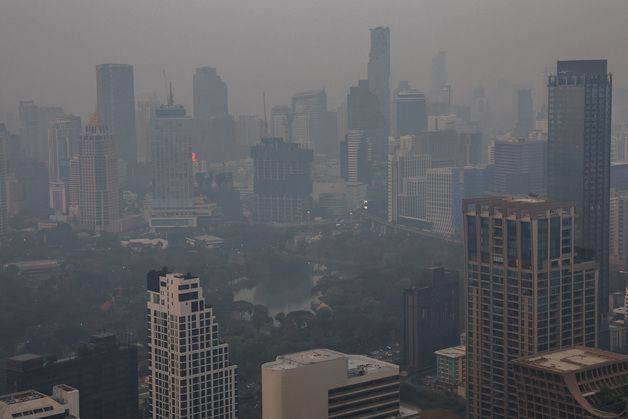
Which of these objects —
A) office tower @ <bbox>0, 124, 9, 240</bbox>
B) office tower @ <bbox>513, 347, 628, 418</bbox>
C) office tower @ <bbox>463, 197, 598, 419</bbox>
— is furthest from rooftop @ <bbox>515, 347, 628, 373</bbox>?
office tower @ <bbox>0, 124, 9, 240</bbox>

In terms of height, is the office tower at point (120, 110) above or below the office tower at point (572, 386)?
above

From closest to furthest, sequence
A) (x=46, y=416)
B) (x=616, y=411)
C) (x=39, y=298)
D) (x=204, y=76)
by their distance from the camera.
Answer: (x=616, y=411)
(x=46, y=416)
(x=39, y=298)
(x=204, y=76)

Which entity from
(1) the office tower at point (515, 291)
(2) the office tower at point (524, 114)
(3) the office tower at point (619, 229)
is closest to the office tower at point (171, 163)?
(2) the office tower at point (524, 114)

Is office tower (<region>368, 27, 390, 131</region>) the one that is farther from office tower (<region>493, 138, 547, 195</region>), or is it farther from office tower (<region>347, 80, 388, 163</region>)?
office tower (<region>493, 138, 547, 195</region>)

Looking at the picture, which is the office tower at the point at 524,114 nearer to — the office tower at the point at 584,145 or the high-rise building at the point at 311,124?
the office tower at the point at 584,145

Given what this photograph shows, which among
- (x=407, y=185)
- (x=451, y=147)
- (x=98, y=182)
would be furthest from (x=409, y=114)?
(x=98, y=182)

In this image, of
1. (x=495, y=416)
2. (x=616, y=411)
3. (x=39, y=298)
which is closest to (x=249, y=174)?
(x=39, y=298)

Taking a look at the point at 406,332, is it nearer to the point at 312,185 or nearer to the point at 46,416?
the point at 46,416
